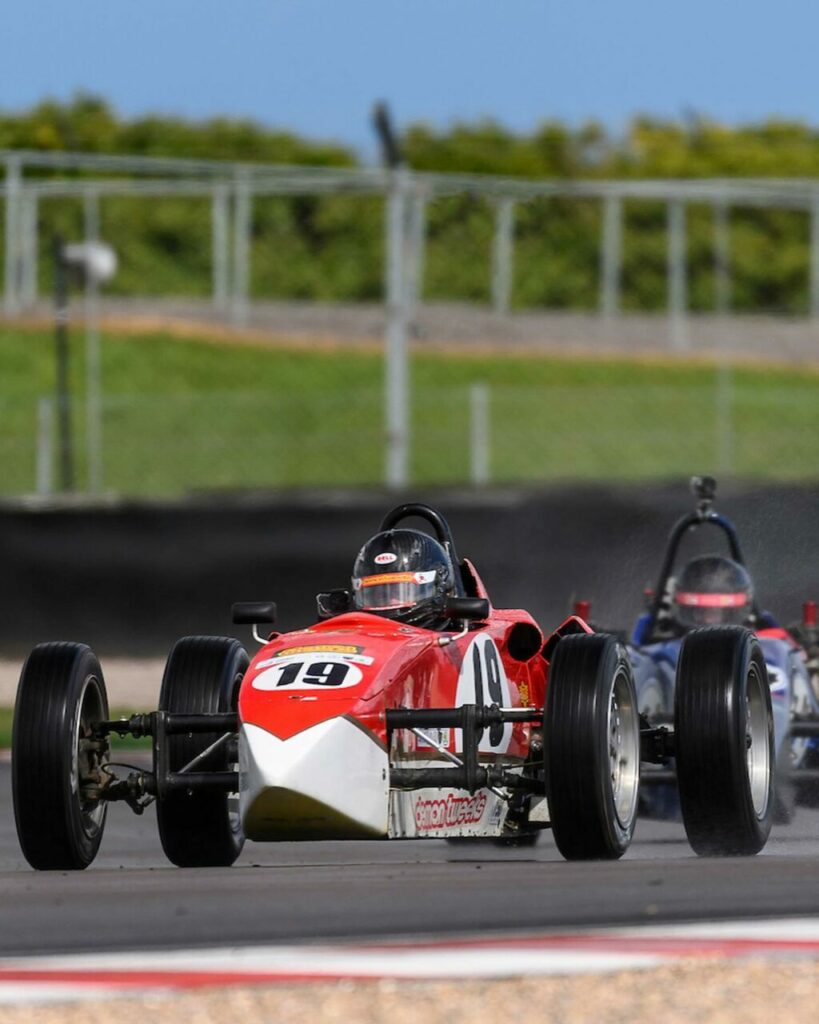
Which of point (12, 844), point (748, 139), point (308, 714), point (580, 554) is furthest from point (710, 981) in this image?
point (748, 139)

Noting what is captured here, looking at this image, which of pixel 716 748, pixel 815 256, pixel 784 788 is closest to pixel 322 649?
pixel 716 748

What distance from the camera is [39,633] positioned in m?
12.2

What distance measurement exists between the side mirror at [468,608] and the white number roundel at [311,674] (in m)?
0.53

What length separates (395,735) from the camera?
6152 millimetres

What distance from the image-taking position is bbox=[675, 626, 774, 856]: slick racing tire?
632cm

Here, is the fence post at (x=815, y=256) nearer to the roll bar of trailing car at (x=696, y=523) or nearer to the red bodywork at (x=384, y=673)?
the roll bar of trailing car at (x=696, y=523)

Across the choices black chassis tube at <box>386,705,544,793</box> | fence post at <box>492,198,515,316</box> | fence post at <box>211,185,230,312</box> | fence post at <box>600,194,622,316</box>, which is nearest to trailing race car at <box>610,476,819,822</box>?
black chassis tube at <box>386,705,544,793</box>

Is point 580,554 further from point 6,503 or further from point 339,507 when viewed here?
point 6,503

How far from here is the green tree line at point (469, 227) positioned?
76.3 ft

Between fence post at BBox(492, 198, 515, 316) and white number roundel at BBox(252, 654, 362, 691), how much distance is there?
439 inches

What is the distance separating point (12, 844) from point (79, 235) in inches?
606

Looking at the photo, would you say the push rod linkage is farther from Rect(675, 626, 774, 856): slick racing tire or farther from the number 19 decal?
Rect(675, 626, 774, 856): slick racing tire

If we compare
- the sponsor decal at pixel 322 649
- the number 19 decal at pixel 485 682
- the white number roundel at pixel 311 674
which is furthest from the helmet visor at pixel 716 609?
the white number roundel at pixel 311 674

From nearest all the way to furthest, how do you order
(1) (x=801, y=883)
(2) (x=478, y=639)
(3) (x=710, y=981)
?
(3) (x=710, y=981)
(1) (x=801, y=883)
(2) (x=478, y=639)
